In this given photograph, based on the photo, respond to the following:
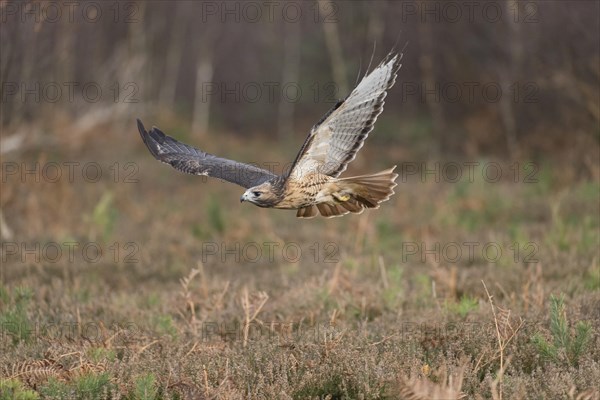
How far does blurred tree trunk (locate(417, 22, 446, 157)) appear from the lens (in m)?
20.5

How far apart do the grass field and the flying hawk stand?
72 cm

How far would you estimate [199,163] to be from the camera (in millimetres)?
6996

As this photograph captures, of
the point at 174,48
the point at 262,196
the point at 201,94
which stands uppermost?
the point at 174,48

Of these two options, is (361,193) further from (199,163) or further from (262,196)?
(199,163)

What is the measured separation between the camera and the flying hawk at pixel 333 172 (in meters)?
5.94

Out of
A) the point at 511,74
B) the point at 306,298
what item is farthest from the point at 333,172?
the point at 511,74

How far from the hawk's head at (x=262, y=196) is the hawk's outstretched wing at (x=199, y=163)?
0.29 m

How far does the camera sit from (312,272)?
836 cm

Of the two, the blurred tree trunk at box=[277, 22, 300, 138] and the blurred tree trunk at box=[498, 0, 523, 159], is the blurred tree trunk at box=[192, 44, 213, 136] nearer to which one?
the blurred tree trunk at box=[277, 22, 300, 138]

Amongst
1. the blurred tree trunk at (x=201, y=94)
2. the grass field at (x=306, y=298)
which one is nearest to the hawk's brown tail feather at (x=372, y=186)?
the grass field at (x=306, y=298)

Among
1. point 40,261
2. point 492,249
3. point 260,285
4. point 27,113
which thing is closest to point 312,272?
point 260,285

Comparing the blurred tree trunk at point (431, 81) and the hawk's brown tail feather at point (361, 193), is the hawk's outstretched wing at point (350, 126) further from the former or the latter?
the blurred tree trunk at point (431, 81)

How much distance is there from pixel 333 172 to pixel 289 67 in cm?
2401

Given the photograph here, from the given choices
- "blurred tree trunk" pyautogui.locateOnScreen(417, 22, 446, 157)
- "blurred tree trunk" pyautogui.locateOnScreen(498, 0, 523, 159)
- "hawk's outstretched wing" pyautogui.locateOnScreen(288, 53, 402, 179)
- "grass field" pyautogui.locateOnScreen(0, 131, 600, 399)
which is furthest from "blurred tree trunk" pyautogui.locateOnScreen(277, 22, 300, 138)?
"hawk's outstretched wing" pyautogui.locateOnScreen(288, 53, 402, 179)
